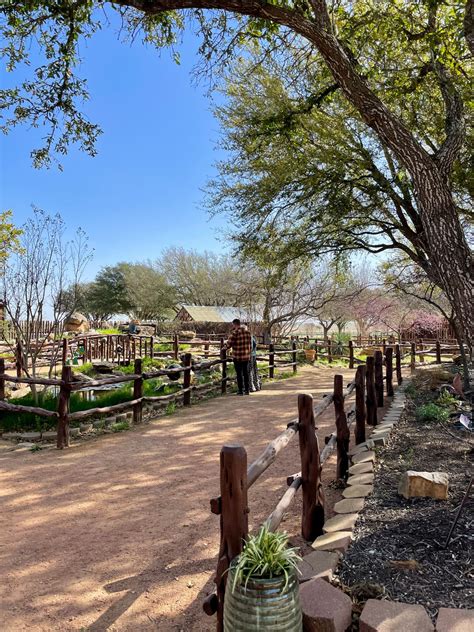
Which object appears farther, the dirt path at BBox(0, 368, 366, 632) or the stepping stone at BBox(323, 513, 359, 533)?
the stepping stone at BBox(323, 513, 359, 533)

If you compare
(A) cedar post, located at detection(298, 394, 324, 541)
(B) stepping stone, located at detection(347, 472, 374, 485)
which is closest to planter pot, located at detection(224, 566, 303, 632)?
(A) cedar post, located at detection(298, 394, 324, 541)

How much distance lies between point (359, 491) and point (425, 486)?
0.52 m

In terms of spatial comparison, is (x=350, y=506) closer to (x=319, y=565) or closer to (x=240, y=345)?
(x=319, y=565)

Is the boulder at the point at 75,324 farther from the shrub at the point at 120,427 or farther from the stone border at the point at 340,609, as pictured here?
the stone border at the point at 340,609

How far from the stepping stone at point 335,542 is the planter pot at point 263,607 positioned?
91 centimetres

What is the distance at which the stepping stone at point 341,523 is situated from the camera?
115 inches

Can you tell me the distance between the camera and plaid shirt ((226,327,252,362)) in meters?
9.82

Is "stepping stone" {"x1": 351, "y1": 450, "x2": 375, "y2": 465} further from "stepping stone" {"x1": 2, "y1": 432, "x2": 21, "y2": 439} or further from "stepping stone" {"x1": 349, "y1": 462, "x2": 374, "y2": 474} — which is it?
"stepping stone" {"x1": 2, "y1": 432, "x2": 21, "y2": 439}

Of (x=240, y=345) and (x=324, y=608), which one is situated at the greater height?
(x=240, y=345)

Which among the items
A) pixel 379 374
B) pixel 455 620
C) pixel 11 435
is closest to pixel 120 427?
pixel 11 435

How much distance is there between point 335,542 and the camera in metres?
2.66

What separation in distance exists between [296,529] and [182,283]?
38087 mm

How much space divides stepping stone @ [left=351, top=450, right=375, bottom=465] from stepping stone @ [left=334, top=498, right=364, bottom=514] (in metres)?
0.98

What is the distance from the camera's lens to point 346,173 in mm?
9742
